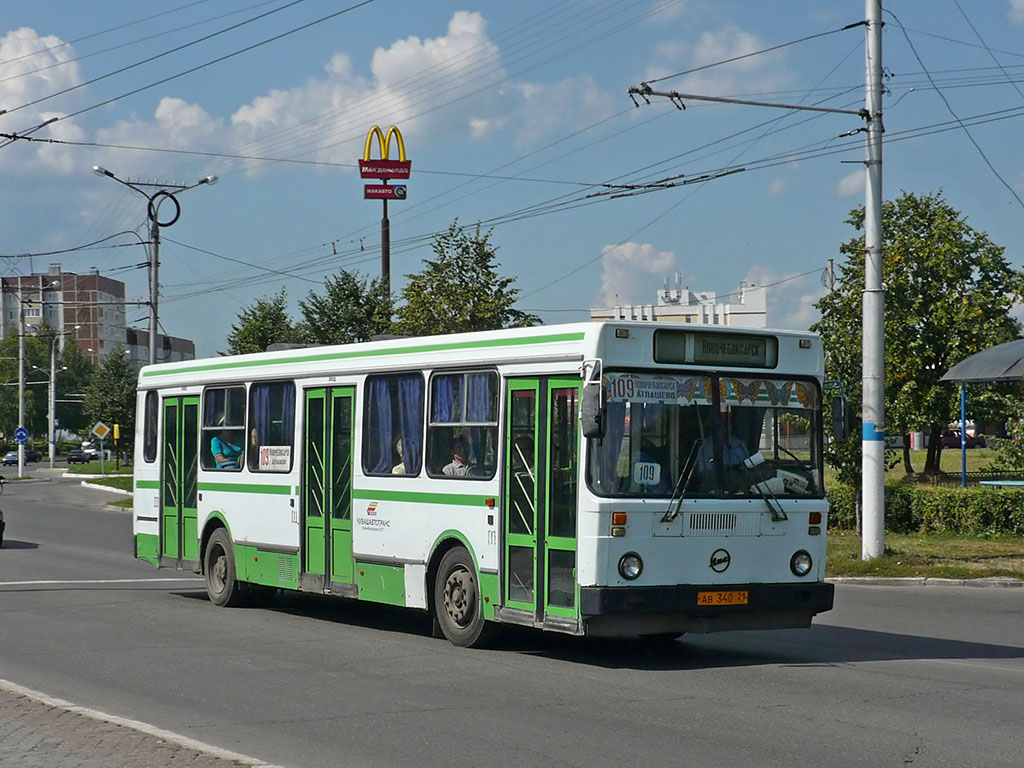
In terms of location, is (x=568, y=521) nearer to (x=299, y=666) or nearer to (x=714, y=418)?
(x=714, y=418)

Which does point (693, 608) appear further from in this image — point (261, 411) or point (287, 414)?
point (261, 411)

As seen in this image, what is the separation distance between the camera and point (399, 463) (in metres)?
13.9

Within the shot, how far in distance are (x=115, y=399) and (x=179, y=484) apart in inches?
2056

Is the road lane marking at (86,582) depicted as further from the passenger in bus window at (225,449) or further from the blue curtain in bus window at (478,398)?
the blue curtain in bus window at (478,398)

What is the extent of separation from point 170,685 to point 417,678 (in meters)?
1.82

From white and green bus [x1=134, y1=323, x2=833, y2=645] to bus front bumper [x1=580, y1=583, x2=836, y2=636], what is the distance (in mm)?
14

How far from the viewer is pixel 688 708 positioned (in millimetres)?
9492

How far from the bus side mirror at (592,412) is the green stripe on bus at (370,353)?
721 millimetres

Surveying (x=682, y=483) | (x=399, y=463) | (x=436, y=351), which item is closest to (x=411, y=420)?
(x=399, y=463)

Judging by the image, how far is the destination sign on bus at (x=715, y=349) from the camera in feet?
38.6

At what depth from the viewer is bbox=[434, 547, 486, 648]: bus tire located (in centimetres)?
1266

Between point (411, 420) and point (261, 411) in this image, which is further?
point (261, 411)

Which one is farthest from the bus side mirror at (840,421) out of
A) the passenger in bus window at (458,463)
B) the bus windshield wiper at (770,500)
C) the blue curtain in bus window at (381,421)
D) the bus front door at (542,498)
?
the blue curtain in bus window at (381,421)

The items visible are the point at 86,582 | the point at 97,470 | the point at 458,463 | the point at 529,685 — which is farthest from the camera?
the point at 97,470
